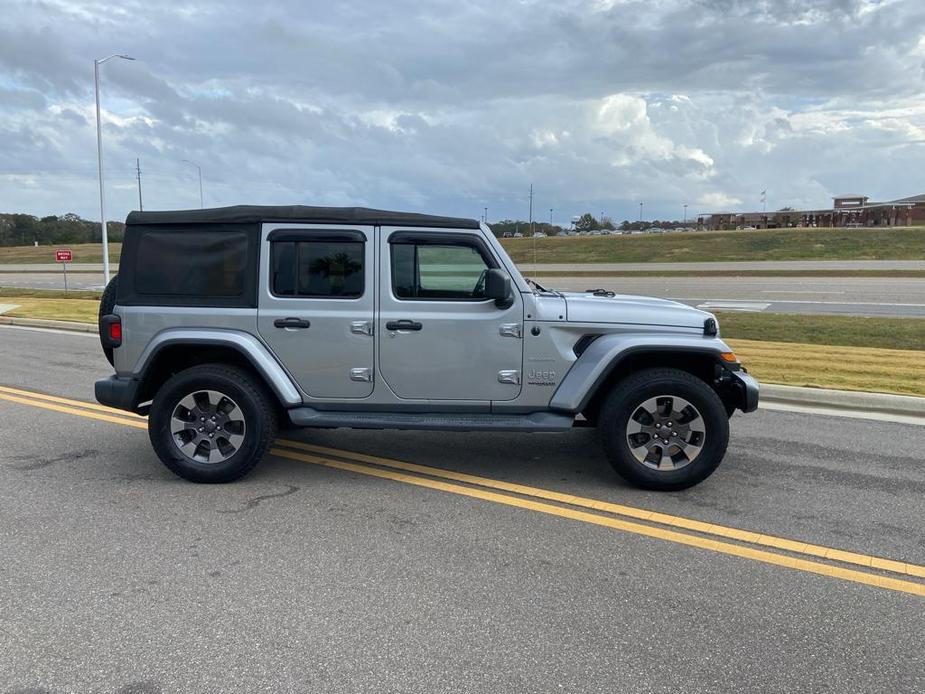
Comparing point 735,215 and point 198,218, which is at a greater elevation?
point 735,215

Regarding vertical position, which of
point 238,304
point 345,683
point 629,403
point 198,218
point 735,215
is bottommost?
point 345,683

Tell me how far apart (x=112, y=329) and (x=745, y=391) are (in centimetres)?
455

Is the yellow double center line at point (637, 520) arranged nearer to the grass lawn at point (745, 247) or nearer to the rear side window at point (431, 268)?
the rear side window at point (431, 268)

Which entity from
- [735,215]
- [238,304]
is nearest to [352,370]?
[238,304]

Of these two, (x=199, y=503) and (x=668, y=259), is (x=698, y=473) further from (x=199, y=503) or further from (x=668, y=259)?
(x=668, y=259)

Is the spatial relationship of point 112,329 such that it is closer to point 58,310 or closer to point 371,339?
point 371,339

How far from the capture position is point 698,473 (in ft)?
16.0

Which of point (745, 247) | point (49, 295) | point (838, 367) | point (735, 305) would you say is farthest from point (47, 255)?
point (838, 367)

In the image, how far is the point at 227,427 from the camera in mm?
5086

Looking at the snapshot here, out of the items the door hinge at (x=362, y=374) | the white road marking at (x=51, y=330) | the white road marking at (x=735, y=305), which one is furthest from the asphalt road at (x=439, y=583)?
the white road marking at (x=735, y=305)

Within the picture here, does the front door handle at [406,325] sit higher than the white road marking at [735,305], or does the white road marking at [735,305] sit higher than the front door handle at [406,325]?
the front door handle at [406,325]

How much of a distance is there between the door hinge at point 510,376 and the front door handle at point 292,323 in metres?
1.40

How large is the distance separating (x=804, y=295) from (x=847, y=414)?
16373mm

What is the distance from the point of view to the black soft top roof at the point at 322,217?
5.04 m
